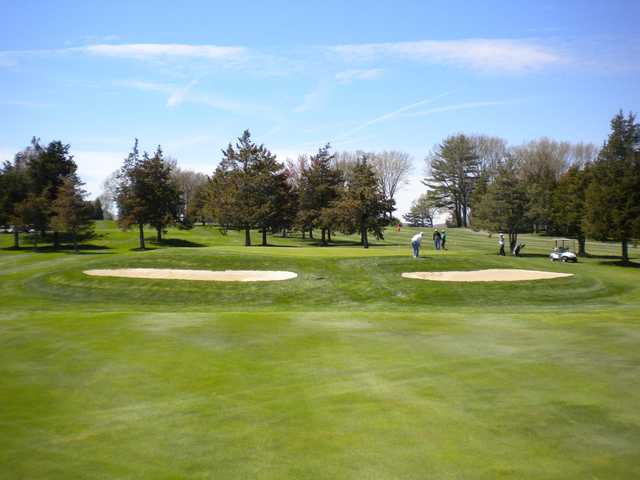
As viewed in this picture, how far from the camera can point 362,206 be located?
182 feet

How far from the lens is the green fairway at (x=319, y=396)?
6.26m

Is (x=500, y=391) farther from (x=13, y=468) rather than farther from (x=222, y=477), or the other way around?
(x=13, y=468)

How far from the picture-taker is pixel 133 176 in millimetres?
62500

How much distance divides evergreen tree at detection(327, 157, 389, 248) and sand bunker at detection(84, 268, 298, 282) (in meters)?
23.8

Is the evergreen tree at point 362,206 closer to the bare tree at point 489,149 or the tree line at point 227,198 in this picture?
the tree line at point 227,198

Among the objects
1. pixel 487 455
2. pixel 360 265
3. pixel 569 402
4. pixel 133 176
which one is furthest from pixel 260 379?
pixel 133 176

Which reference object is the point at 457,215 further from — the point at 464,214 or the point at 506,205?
the point at 506,205

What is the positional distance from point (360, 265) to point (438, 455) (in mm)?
28360

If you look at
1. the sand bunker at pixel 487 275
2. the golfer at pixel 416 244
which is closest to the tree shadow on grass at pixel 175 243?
the golfer at pixel 416 244

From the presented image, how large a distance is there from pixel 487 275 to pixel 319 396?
87.7 feet

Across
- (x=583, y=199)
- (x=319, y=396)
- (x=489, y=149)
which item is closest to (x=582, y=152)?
(x=489, y=149)

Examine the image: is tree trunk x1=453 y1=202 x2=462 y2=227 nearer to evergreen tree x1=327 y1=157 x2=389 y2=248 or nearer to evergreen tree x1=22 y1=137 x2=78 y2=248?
evergreen tree x1=327 y1=157 x2=389 y2=248

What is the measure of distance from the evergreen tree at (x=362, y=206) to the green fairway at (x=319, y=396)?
3873 centimetres

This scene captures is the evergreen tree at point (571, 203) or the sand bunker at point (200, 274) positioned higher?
the evergreen tree at point (571, 203)
